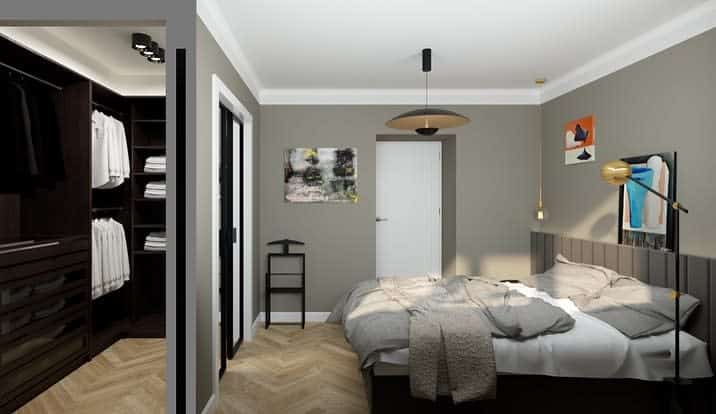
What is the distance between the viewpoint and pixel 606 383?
8.22 ft

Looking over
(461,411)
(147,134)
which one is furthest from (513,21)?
(147,134)

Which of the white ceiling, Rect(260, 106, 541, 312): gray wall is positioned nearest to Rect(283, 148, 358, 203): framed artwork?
Rect(260, 106, 541, 312): gray wall

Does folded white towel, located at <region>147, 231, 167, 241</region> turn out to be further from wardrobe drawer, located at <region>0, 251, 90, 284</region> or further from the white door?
the white door

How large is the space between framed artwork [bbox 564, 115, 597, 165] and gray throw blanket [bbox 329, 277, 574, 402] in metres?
1.71

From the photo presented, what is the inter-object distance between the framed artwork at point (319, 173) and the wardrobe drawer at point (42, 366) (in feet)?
7.65

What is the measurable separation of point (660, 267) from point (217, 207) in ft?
10.2

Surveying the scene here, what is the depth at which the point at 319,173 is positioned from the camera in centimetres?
484

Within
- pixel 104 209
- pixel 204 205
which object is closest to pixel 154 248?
pixel 104 209

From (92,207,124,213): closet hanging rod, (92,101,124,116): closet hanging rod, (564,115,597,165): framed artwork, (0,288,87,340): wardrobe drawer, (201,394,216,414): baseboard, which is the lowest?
(201,394,216,414): baseboard

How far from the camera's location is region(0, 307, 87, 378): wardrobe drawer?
2.70m

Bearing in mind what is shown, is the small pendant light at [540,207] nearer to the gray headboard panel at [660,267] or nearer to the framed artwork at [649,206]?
the gray headboard panel at [660,267]


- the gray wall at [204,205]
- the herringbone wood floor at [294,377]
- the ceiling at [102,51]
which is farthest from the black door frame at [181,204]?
the ceiling at [102,51]

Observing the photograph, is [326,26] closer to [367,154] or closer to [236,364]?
[367,154]

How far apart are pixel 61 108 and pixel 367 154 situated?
112 inches
